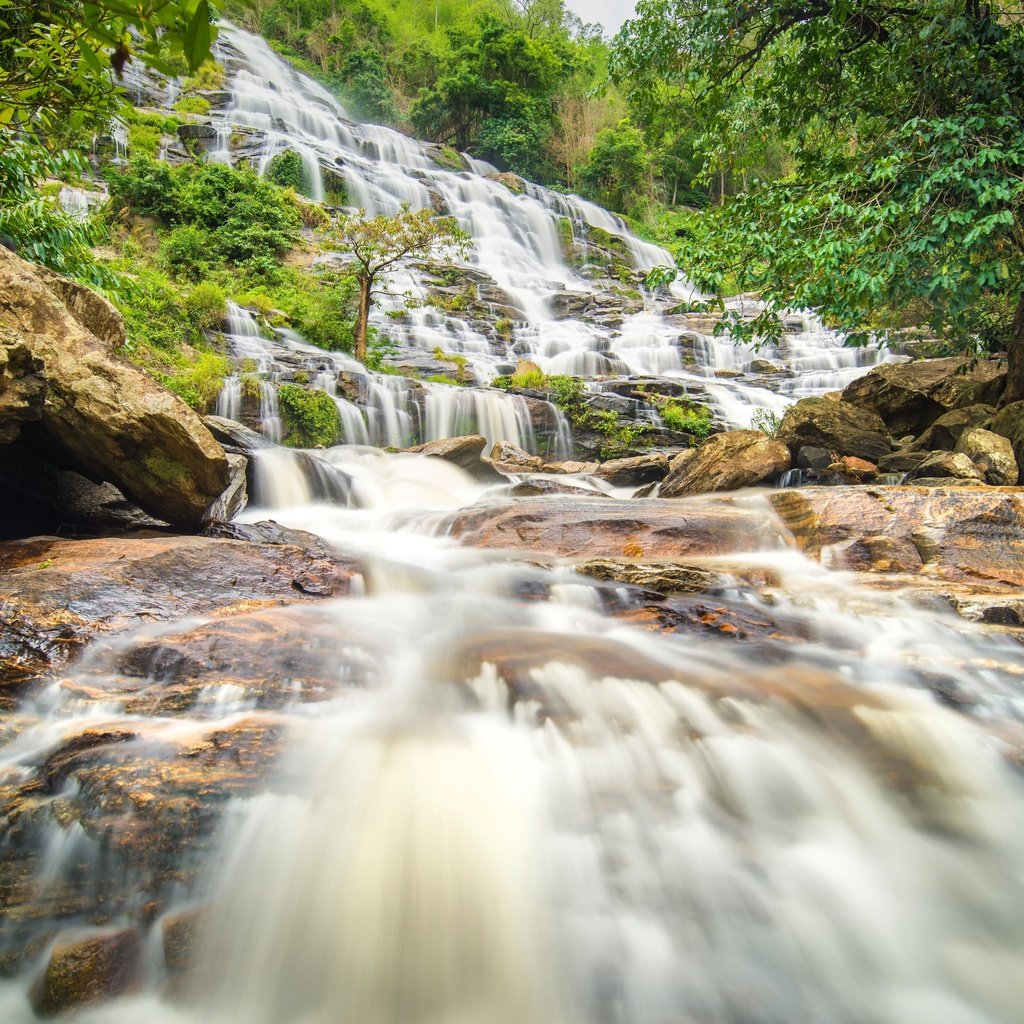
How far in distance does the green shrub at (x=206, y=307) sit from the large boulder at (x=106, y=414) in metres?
8.27

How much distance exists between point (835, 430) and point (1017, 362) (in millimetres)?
1977

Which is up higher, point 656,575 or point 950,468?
point 950,468

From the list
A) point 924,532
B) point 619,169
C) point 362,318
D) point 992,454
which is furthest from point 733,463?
point 619,169

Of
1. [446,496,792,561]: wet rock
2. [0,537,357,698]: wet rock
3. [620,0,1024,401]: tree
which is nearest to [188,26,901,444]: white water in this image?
[446,496,792,561]: wet rock

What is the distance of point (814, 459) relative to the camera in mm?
7848

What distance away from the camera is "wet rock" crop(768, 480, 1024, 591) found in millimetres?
4613

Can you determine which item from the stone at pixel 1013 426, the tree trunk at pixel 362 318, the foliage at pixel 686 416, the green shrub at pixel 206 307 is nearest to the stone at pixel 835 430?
the stone at pixel 1013 426

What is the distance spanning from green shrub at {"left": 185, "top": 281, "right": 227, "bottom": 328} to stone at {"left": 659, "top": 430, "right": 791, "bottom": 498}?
32.5ft

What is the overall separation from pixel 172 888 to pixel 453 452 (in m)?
8.17

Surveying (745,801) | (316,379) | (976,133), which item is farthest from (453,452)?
(745,801)

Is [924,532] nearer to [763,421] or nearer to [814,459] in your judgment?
[814,459]

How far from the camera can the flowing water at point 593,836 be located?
5.91 ft

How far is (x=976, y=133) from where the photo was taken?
581cm

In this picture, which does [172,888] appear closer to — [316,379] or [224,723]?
[224,723]
